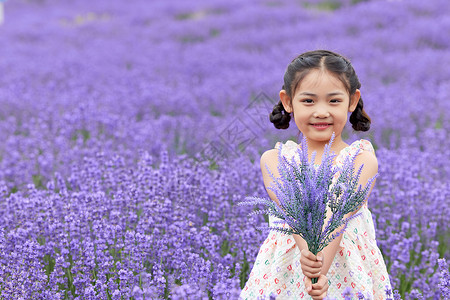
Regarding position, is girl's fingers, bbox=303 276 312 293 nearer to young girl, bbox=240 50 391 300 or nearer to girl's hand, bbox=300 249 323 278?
girl's hand, bbox=300 249 323 278

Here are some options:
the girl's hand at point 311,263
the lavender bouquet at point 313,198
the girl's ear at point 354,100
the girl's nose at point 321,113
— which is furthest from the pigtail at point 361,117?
the girl's hand at point 311,263

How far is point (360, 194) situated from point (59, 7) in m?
18.0

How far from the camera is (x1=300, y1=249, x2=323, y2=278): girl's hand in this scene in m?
1.88

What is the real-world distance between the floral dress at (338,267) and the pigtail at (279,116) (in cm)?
31

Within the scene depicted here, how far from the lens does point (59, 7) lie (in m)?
18.3

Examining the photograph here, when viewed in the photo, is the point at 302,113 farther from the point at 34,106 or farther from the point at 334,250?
the point at 34,106

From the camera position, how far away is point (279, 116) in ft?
8.16

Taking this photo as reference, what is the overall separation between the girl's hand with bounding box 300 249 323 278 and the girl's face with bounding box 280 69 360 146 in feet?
1.74

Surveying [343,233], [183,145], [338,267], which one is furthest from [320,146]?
[183,145]

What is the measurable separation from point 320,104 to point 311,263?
0.63m

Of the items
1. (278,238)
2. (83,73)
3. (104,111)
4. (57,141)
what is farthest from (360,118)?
(83,73)

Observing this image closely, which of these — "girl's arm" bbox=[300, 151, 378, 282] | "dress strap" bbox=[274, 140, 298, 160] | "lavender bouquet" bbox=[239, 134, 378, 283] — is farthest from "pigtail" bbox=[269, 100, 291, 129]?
"lavender bouquet" bbox=[239, 134, 378, 283]

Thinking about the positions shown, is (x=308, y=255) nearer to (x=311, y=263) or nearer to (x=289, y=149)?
(x=311, y=263)

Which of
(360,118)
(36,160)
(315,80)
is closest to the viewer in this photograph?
(315,80)
